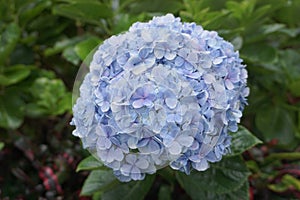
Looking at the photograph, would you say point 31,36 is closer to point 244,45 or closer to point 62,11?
point 62,11

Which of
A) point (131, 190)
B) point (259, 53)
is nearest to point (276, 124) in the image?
point (259, 53)

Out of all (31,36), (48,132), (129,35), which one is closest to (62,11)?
(31,36)

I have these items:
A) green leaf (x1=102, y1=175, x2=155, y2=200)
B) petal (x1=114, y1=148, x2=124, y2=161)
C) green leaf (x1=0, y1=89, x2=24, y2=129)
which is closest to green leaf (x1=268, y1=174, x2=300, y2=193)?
green leaf (x1=102, y1=175, x2=155, y2=200)

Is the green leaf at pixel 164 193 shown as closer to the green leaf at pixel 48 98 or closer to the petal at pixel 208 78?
the green leaf at pixel 48 98

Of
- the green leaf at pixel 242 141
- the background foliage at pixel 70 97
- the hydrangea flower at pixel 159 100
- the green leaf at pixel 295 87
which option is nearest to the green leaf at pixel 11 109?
the background foliage at pixel 70 97

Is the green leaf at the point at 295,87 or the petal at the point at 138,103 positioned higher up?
the petal at the point at 138,103

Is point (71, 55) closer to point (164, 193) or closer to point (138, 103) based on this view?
point (164, 193)

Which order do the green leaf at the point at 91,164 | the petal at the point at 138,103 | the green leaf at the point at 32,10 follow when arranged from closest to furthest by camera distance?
the petal at the point at 138,103
the green leaf at the point at 91,164
the green leaf at the point at 32,10

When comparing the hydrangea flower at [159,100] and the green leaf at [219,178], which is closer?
the hydrangea flower at [159,100]
